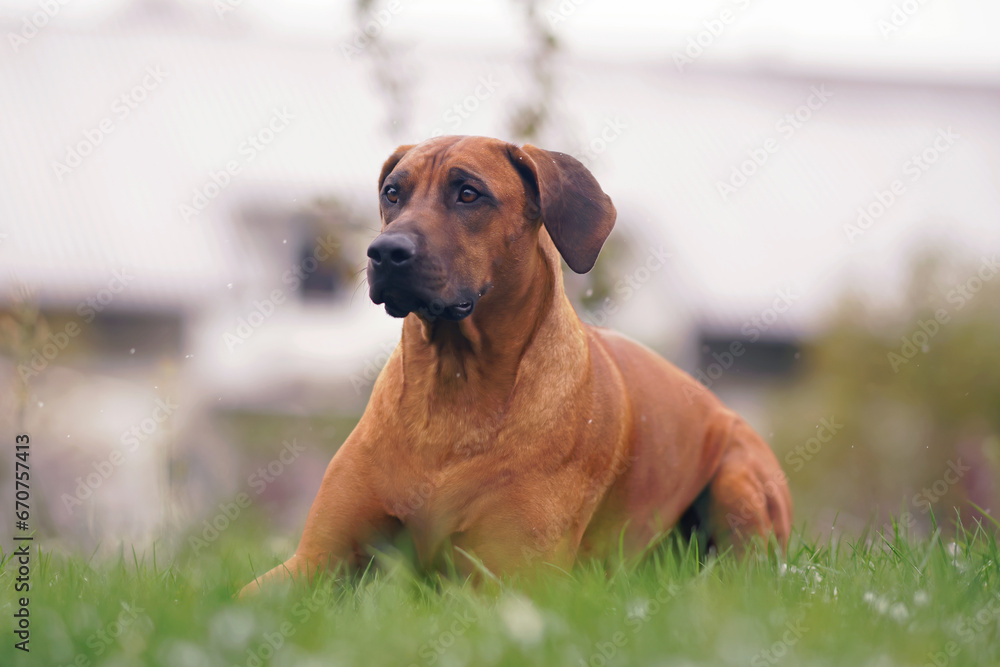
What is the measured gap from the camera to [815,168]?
15.7 meters

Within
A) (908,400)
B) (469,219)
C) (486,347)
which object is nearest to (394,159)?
(469,219)

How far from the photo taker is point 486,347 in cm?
309

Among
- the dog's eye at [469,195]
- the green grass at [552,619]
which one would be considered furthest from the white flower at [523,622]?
the dog's eye at [469,195]

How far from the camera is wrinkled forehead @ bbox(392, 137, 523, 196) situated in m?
3.08

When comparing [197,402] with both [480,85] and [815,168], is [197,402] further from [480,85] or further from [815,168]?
[815,168]

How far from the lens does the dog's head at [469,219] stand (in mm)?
2844

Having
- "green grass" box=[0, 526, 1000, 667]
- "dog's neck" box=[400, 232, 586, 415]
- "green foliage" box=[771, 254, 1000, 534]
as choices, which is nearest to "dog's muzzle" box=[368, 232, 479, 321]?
"dog's neck" box=[400, 232, 586, 415]

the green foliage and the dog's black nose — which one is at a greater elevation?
the dog's black nose

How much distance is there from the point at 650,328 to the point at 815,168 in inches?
230

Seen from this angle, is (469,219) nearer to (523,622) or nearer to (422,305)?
(422,305)

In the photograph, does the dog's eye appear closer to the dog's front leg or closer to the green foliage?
the dog's front leg

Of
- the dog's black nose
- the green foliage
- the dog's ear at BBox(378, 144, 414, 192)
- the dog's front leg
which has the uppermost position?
the dog's ear at BBox(378, 144, 414, 192)

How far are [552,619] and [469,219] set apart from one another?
57.3 inches

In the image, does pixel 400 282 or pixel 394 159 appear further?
pixel 394 159
